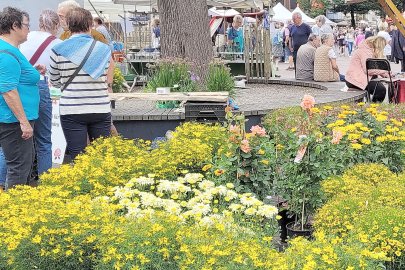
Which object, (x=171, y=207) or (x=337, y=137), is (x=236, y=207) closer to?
(x=171, y=207)

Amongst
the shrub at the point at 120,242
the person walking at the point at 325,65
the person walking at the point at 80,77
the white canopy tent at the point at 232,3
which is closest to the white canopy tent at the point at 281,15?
the white canopy tent at the point at 232,3

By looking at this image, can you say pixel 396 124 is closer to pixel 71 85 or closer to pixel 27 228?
pixel 71 85

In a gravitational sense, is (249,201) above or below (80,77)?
below

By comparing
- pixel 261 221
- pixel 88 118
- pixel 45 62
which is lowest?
pixel 261 221

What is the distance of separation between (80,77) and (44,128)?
1009 mm

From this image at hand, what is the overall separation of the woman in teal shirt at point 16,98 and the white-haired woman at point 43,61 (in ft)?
2.33

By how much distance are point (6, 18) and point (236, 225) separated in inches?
116

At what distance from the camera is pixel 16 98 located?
557 centimetres

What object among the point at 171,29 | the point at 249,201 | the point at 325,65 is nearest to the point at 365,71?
the point at 325,65

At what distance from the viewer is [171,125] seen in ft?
27.1

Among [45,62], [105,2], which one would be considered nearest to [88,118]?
[45,62]

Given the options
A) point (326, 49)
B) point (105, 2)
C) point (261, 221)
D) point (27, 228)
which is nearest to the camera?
point (27, 228)

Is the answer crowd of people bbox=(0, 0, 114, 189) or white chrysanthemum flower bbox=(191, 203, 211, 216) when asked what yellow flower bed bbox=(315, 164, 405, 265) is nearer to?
white chrysanthemum flower bbox=(191, 203, 211, 216)

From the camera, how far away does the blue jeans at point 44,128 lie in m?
6.70
